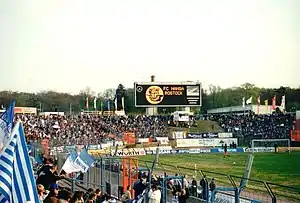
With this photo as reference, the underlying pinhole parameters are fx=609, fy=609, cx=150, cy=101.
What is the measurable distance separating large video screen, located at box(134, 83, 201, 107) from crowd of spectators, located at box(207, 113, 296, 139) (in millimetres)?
9755

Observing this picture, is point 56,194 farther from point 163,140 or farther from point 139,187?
point 163,140

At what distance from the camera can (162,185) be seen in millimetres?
15203

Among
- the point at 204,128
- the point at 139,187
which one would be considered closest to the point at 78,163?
the point at 139,187

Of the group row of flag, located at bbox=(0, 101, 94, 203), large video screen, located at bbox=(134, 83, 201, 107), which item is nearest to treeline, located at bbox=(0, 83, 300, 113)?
large video screen, located at bbox=(134, 83, 201, 107)

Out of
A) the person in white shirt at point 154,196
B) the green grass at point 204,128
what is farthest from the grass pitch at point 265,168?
the green grass at point 204,128

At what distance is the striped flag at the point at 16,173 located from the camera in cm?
526

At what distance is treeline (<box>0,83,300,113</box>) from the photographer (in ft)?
358

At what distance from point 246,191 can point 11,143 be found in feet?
48.3

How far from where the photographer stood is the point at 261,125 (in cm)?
7100

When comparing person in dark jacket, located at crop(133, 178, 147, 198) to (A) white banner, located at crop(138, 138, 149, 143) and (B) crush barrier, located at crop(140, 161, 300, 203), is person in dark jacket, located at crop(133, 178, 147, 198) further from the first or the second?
(A) white banner, located at crop(138, 138, 149, 143)

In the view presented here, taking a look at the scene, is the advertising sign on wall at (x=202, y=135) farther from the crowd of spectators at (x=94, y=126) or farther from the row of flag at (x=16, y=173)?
the row of flag at (x=16, y=173)

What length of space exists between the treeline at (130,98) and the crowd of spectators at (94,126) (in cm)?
2987

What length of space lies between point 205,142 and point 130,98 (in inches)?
1964


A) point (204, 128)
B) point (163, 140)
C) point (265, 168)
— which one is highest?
point (204, 128)
